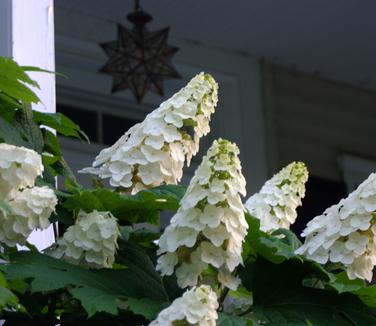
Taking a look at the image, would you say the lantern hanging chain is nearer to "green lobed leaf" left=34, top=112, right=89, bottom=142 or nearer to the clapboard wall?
the clapboard wall

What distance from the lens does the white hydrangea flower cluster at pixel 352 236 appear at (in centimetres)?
218

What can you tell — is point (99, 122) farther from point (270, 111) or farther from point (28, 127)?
point (28, 127)

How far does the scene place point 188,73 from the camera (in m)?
7.33

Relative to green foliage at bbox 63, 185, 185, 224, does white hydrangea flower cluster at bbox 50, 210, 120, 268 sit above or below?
below

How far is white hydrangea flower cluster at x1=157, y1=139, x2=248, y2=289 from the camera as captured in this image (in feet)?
6.57

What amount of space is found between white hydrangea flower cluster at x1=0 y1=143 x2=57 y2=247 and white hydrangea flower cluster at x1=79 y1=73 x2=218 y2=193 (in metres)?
0.29

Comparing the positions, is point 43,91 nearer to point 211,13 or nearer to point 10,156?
point 10,156

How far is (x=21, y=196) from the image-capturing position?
206 centimetres

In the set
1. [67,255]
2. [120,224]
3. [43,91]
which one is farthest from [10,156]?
[43,91]

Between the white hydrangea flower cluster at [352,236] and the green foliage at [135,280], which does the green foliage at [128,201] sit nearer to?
the green foliage at [135,280]

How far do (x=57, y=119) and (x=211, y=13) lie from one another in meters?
4.54

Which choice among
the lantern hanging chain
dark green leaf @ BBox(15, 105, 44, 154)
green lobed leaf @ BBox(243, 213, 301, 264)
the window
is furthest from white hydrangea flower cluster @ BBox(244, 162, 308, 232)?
the window

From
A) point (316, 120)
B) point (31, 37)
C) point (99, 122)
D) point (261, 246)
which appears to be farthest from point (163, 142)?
point (316, 120)

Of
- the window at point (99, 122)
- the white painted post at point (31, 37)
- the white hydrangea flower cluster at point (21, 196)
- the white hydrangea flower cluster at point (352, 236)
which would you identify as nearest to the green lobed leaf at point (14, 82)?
the white hydrangea flower cluster at point (21, 196)
